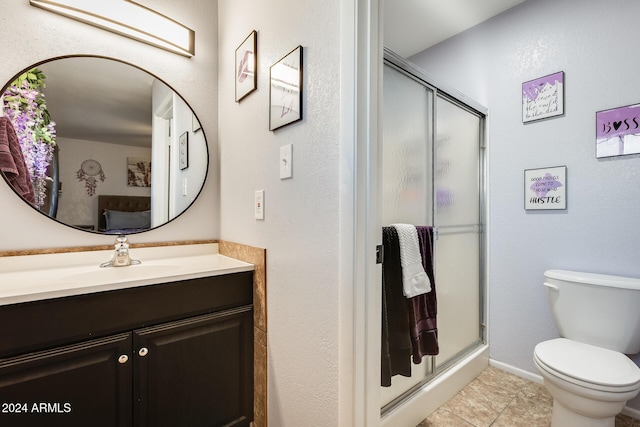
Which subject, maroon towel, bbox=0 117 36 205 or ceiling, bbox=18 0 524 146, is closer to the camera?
maroon towel, bbox=0 117 36 205

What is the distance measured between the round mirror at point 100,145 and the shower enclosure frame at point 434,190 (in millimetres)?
1232

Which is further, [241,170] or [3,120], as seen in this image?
[241,170]

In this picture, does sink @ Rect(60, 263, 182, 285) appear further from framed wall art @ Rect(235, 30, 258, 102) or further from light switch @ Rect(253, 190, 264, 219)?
framed wall art @ Rect(235, 30, 258, 102)

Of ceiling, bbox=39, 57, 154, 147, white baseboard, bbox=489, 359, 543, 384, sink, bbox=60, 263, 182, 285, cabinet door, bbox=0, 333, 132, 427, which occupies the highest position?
ceiling, bbox=39, 57, 154, 147

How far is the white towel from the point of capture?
132cm

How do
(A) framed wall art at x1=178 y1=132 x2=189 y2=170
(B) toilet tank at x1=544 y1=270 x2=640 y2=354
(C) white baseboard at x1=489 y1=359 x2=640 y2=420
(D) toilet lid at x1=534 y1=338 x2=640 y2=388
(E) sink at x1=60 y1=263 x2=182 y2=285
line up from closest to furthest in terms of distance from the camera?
(E) sink at x1=60 y1=263 x2=182 y2=285, (D) toilet lid at x1=534 y1=338 x2=640 y2=388, (B) toilet tank at x1=544 y1=270 x2=640 y2=354, (A) framed wall art at x1=178 y1=132 x2=189 y2=170, (C) white baseboard at x1=489 y1=359 x2=640 y2=420

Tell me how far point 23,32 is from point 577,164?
2.89 m

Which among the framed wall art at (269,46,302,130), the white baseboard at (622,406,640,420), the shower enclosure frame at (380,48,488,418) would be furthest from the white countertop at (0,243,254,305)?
the white baseboard at (622,406,640,420)

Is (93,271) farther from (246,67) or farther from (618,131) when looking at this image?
(618,131)

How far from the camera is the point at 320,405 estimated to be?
1000 mm

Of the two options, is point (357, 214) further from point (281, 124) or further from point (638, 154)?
point (638, 154)

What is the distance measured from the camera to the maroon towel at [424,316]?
137 cm

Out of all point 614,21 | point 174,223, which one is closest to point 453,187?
point 614,21

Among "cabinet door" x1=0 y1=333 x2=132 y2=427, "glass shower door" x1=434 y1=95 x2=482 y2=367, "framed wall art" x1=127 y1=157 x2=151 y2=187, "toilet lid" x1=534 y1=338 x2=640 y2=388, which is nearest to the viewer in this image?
"cabinet door" x1=0 y1=333 x2=132 y2=427
